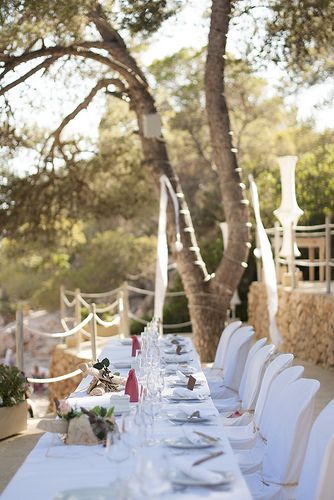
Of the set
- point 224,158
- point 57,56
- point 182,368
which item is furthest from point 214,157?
point 182,368

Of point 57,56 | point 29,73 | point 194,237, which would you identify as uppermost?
point 57,56

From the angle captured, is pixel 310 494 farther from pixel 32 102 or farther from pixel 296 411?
pixel 32 102

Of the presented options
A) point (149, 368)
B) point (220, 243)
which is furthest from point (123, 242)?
point (149, 368)

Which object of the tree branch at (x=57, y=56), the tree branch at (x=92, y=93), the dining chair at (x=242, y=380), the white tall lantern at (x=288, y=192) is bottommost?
the dining chair at (x=242, y=380)

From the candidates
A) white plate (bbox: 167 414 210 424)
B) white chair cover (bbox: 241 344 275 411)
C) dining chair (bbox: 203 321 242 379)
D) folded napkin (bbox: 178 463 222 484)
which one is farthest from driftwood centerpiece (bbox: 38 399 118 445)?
dining chair (bbox: 203 321 242 379)

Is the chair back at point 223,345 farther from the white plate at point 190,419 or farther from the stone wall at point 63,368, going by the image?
the stone wall at point 63,368

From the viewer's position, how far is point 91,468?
3.26m

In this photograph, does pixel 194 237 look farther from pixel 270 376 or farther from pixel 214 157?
pixel 270 376

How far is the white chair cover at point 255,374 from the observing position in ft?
17.7

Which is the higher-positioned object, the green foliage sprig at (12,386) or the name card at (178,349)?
the name card at (178,349)

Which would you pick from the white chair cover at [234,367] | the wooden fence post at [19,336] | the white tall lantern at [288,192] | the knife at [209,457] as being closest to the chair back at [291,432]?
the knife at [209,457]

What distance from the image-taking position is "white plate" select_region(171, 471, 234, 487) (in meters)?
2.96

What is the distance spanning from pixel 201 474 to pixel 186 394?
1.73 m

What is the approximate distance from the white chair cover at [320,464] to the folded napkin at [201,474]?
424mm
